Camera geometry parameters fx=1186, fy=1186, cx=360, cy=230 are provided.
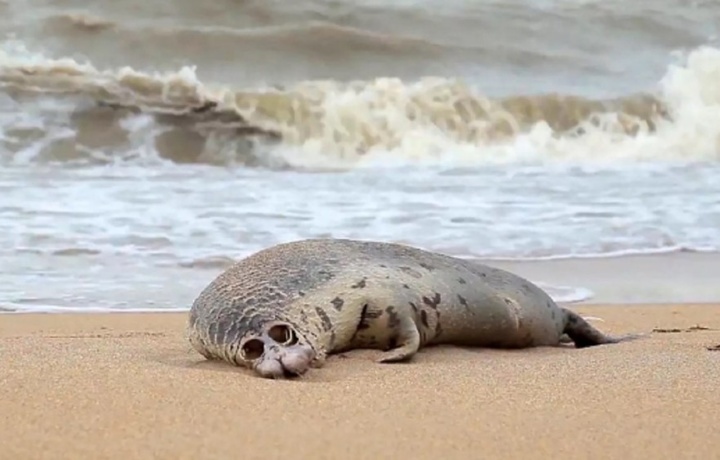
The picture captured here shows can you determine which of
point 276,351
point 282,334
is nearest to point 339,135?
point 282,334

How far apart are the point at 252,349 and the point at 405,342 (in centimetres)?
50

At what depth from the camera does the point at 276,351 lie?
9.71 feet

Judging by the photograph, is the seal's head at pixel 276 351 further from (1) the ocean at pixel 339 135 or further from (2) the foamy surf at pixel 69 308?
(1) the ocean at pixel 339 135

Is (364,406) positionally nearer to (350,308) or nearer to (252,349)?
(252,349)

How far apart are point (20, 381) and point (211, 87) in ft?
34.0

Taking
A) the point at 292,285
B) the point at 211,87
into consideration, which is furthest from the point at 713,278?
the point at 211,87

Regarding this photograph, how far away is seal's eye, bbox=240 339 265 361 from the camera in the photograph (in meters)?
3.04

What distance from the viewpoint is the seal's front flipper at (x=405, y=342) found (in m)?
3.26

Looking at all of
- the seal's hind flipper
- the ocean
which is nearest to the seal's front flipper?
the seal's hind flipper

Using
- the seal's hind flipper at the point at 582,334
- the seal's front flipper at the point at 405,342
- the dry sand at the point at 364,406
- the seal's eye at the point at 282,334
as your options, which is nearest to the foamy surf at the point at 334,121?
the seal's hind flipper at the point at 582,334

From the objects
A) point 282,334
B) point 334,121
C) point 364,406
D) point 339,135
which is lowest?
point 364,406

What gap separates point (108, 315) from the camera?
4.92m

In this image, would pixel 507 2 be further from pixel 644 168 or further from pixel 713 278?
pixel 713 278

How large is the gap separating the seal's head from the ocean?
2192 mm
